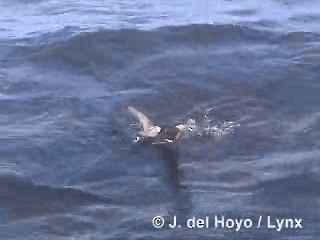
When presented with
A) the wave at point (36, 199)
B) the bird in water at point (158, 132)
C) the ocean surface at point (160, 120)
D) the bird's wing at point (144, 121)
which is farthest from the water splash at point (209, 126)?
the wave at point (36, 199)

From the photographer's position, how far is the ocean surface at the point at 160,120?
9.20 meters

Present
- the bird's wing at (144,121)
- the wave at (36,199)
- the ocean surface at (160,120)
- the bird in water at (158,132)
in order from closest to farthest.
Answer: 1. the ocean surface at (160,120)
2. the wave at (36,199)
3. the bird in water at (158,132)
4. the bird's wing at (144,121)

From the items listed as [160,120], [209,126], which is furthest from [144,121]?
[209,126]

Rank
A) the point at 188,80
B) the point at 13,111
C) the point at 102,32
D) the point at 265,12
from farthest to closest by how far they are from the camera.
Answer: the point at 265,12 → the point at 102,32 → the point at 188,80 → the point at 13,111

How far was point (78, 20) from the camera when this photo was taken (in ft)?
50.5

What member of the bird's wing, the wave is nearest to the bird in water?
the bird's wing

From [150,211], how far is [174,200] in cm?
38

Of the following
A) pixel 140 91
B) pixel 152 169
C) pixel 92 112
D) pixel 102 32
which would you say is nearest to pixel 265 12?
pixel 102 32

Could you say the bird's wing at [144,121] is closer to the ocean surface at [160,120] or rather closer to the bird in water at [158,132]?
the bird in water at [158,132]

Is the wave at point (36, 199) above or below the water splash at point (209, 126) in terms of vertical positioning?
below

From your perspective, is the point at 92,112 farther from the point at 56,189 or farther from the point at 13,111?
the point at 56,189

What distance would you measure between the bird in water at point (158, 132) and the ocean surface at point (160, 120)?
124mm

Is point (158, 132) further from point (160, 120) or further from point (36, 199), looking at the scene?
point (36, 199)

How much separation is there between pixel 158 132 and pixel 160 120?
1.81 ft
